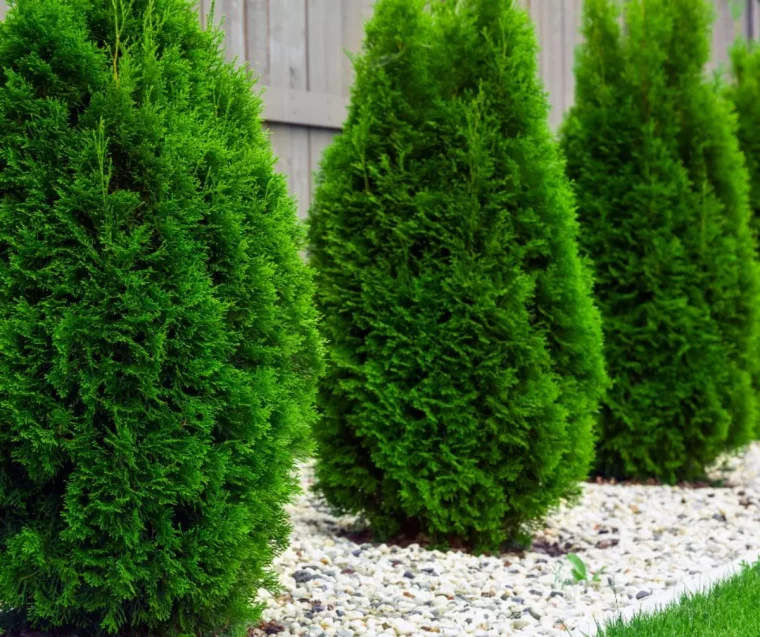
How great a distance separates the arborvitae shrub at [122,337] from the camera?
2699mm

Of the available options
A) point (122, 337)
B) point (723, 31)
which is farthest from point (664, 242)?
point (723, 31)

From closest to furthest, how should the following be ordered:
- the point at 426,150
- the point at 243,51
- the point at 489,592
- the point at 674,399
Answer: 1. the point at 489,592
2. the point at 426,150
3. the point at 243,51
4. the point at 674,399

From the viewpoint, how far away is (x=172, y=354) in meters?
2.79

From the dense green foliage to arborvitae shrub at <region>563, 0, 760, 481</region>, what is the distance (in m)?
1.54

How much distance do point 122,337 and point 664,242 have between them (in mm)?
4219

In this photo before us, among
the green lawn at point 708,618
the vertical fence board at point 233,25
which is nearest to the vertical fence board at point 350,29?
the vertical fence board at point 233,25

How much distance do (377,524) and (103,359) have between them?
2.21 meters

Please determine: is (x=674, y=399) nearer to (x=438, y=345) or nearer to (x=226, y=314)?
(x=438, y=345)

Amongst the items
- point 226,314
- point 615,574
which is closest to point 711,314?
point 615,574

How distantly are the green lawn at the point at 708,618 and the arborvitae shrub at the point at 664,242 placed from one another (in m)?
2.44

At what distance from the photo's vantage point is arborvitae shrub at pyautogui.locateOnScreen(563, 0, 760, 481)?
6.11m

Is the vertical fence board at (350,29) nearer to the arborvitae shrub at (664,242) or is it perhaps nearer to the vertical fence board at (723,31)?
the arborvitae shrub at (664,242)

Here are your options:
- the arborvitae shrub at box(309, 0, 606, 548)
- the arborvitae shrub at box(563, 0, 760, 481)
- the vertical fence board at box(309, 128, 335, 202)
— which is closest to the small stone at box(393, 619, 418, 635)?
the arborvitae shrub at box(309, 0, 606, 548)

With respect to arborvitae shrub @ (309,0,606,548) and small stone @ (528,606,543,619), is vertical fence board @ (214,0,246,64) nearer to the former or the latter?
arborvitae shrub @ (309,0,606,548)
